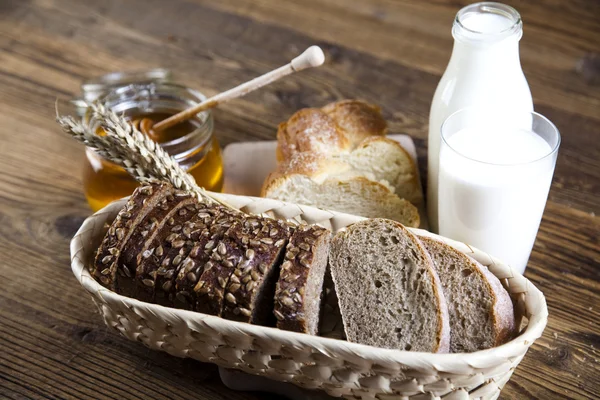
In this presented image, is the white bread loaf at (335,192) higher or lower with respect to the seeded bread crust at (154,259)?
lower

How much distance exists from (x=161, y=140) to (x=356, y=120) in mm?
666

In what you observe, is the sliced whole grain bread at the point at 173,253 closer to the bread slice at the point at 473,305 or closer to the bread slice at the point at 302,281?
the bread slice at the point at 302,281

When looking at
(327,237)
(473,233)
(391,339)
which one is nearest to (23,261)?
(327,237)

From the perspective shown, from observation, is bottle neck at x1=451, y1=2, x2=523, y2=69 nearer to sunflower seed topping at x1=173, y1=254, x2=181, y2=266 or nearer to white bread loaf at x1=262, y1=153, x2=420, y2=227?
white bread loaf at x1=262, y1=153, x2=420, y2=227

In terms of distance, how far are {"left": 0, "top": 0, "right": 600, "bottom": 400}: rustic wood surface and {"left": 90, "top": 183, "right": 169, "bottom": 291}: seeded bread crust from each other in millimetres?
322

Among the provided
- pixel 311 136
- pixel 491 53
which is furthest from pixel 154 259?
pixel 491 53

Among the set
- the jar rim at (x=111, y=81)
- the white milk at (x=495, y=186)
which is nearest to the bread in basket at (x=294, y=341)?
the white milk at (x=495, y=186)

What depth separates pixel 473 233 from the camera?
1900mm

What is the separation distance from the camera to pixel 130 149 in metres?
1.77

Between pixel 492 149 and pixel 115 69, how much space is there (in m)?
1.81

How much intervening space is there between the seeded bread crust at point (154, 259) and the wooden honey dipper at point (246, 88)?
0.54m

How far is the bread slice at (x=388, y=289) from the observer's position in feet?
4.93

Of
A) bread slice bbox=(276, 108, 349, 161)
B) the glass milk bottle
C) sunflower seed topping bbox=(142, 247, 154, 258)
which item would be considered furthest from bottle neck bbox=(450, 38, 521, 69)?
sunflower seed topping bbox=(142, 247, 154, 258)

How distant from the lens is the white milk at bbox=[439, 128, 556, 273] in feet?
5.74
